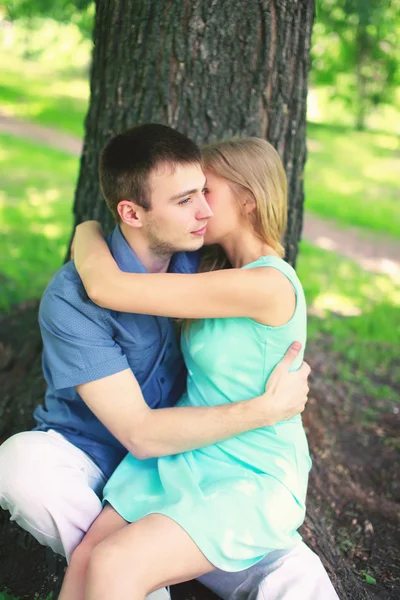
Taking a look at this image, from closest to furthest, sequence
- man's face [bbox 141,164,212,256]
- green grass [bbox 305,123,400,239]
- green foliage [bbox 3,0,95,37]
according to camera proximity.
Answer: man's face [bbox 141,164,212,256], green foliage [bbox 3,0,95,37], green grass [bbox 305,123,400,239]

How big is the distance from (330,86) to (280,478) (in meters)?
19.9

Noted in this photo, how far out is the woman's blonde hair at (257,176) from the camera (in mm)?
2738

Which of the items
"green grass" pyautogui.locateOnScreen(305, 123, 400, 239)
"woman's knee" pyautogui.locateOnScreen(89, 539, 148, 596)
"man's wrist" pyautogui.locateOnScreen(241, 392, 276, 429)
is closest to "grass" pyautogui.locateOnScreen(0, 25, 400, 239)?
"green grass" pyautogui.locateOnScreen(305, 123, 400, 239)

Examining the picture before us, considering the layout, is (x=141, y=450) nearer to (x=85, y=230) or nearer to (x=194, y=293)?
(x=194, y=293)

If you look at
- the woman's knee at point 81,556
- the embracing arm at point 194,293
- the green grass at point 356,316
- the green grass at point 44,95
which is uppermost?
the embracing arm at point 194,293

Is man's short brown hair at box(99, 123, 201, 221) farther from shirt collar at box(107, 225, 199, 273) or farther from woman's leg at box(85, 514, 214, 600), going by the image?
woman's leg at box(85, 514, 214, 600)

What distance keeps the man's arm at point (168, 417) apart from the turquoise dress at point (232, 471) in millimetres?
93

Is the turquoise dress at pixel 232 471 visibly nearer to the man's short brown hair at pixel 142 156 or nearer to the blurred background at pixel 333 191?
the man's short brown hair at pixel 142 156

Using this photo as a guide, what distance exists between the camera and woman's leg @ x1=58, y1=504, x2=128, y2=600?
2.28 meters

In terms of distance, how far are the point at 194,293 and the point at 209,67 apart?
4.68 ft

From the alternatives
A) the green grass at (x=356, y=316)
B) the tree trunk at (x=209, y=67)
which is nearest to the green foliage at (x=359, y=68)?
the green grass at (x=356, y=316)

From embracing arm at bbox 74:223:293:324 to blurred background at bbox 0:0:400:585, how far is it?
5.02 ft

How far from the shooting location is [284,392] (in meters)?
2.55

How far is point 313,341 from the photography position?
560cm
